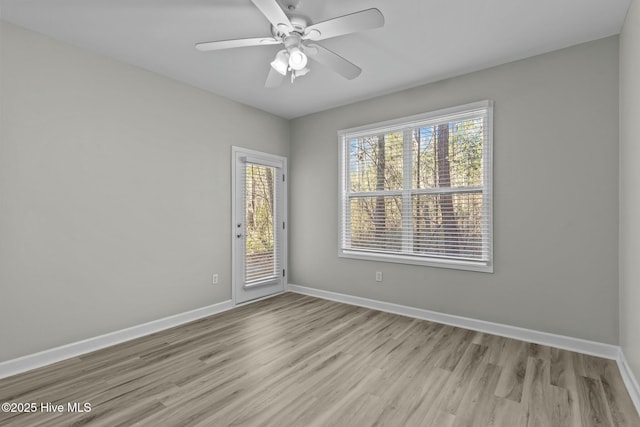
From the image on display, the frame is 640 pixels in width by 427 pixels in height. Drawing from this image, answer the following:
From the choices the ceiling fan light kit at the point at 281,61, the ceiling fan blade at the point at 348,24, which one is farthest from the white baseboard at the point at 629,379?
the ceiling fan light kit at the point at 281,61

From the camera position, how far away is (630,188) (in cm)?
219

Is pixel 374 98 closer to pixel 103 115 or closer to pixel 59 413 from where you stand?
pixel 103 115

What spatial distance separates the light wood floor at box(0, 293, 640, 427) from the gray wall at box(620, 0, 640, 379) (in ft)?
1.27

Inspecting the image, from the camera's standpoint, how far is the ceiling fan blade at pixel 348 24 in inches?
71.8

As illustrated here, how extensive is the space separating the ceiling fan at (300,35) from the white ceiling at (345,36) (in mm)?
191

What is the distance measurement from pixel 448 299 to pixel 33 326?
3.74m

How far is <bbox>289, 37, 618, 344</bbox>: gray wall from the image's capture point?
2619 mm

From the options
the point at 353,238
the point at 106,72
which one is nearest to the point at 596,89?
the point at 353,238

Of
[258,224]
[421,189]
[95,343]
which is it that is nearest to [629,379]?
[421,189]

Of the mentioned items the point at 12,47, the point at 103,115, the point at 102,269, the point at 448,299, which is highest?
the point at 12,47

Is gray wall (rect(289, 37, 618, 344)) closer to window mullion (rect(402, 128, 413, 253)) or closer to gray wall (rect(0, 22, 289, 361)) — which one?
window mullion (rect(402, 128, 413, 253))

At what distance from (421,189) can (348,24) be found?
2.15 metres

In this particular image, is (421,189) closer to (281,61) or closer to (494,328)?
(494,328)

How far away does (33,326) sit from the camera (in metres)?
2.49
